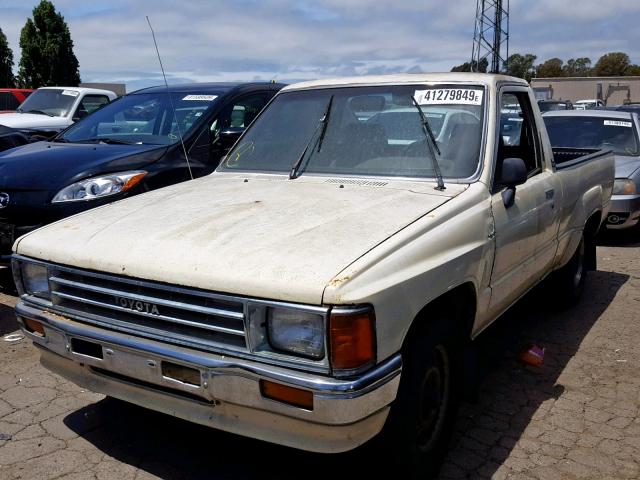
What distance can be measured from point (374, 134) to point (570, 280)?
8.75 ft

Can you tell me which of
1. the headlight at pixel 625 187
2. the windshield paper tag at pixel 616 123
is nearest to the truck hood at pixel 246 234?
the headlight at pixel 625 187

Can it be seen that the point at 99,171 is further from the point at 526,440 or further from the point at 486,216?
the point at 526,440

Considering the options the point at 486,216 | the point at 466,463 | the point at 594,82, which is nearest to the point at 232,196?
the point at 486,216

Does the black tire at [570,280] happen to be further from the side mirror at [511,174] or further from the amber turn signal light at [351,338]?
the amber turn signal light at [351,338]

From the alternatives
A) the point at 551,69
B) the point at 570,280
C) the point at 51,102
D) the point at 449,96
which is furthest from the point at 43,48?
the point at 551,69

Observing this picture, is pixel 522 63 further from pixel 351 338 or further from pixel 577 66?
pixel 351 338

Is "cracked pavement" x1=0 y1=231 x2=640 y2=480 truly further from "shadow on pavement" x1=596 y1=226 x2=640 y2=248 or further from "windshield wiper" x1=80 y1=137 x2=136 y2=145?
"shadow on pavement" x1=596 y1=226 x2=640 y2=248

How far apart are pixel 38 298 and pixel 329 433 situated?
1646mm

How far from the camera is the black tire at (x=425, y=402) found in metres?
2.74

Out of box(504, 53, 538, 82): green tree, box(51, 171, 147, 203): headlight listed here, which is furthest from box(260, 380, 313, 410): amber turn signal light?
box(504, 53, 538, 82): green tree

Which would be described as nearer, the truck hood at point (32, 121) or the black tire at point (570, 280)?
the black tire at point (570, 280)

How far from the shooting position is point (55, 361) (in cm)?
320

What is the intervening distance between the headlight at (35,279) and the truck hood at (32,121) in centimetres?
890

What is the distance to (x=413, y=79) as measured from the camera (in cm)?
410
